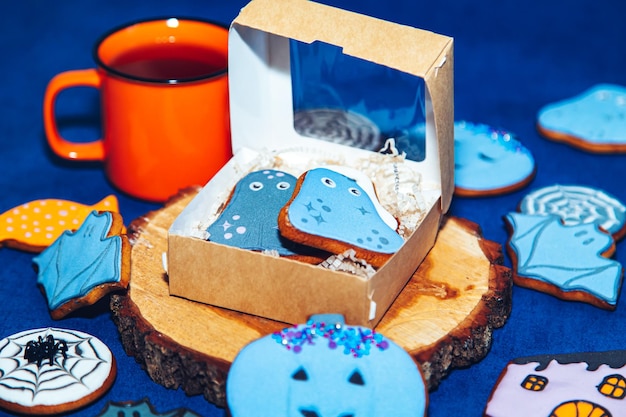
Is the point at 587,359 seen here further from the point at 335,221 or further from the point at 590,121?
the point at 590,121

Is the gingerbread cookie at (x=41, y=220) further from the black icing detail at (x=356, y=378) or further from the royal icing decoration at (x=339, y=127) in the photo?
the black icing detail at (x=356, y=378)

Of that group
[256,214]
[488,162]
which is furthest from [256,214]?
[488,162]

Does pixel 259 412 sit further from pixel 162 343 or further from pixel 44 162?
pixel 44 162

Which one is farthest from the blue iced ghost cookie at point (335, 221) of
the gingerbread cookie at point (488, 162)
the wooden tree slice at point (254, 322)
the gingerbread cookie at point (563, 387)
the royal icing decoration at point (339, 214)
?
the gingerbread cookie at point (488, 162)

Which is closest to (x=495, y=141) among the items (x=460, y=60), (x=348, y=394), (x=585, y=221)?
(x=585, y=221)

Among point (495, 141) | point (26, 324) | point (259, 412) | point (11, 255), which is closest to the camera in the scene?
point (259, 412)
